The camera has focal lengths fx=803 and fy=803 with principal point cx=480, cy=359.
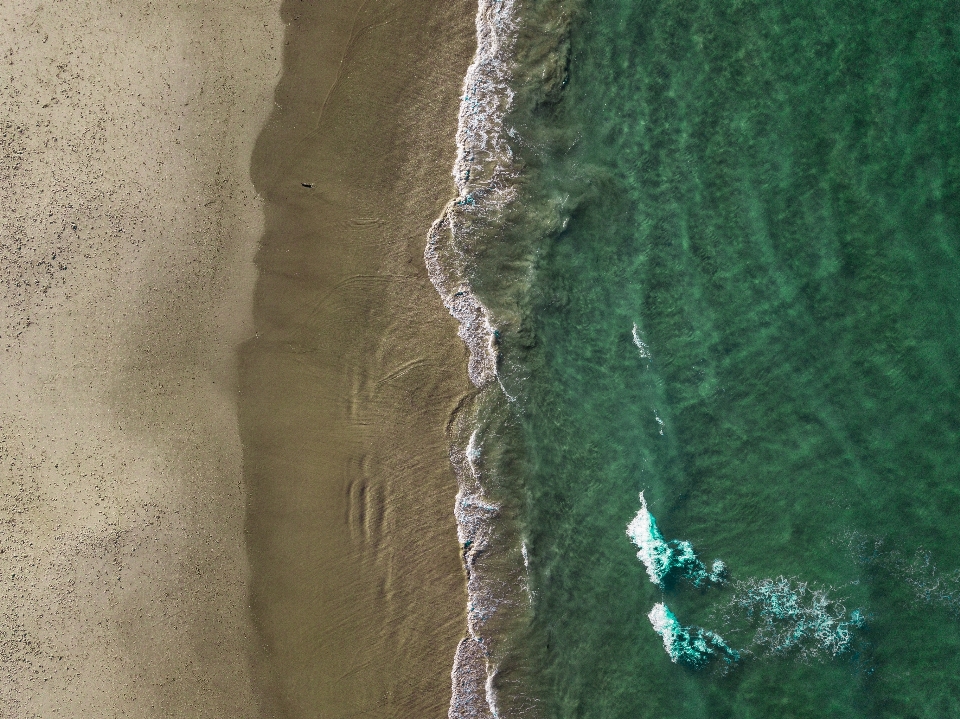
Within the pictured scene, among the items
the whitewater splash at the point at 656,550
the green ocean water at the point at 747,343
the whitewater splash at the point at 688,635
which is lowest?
the whitewater splash at the point at 688,635

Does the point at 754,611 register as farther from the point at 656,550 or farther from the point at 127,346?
the point at 127,346

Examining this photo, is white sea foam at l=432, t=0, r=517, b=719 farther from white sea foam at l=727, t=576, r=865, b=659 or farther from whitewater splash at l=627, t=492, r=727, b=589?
white sea foam at l=727, t=576, r=865, b=659

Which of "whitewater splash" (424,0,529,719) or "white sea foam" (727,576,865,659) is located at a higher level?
"whitewater splash" (424,0,529,719)

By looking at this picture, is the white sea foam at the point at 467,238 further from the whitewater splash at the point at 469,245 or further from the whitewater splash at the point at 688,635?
the whitewater splash at the point at 688,635

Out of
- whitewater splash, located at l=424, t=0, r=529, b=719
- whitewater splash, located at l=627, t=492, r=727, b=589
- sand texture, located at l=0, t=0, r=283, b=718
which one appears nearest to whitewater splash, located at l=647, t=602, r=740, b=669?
whitewater splash, located at l=627, t=492, r=727, b=589

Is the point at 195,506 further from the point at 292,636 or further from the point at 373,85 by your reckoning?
the point at 373,85

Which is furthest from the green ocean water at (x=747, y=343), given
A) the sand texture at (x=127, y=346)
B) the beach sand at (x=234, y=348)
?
the sand texture at (x=127, y=346)
